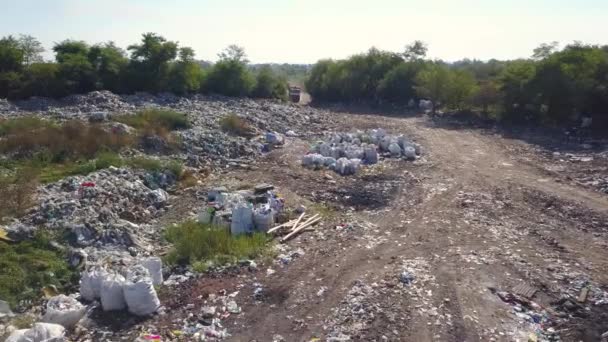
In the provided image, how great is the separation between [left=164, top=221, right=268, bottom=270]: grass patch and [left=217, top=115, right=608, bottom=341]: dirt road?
2.13ft

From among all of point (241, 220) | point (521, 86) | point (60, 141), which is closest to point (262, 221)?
point (241, 220)

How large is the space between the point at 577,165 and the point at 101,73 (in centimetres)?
1952

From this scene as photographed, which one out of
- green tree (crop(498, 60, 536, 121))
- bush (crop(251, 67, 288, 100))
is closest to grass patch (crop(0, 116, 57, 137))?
bush (crop(251, 67, 288, 100))

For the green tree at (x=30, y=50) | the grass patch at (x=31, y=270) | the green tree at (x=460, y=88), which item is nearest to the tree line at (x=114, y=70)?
the green tree at (x=30, y=50)

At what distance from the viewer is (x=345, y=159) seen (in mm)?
12289

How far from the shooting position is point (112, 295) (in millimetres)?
5363

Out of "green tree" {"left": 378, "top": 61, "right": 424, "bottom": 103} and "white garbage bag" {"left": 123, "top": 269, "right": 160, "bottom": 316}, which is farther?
"green tree" {"left": 378, "top": 61, "right": 424, "bottom": 103}

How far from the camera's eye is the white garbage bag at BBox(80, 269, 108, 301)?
5.54 meters

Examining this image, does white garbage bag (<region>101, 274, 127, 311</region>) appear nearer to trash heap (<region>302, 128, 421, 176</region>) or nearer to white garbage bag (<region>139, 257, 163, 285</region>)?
white garbage bag (<region>139, 257, 163, 285</region>)

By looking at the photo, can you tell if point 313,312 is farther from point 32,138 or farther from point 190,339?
point 32,138

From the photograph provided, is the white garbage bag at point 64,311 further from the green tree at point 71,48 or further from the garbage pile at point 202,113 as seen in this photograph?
the green tree at point 71,48

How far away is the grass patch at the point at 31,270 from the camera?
554 cm

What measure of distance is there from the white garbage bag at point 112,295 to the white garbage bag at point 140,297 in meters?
0.08

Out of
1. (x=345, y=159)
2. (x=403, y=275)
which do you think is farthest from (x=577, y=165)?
(x=403, y=275)
